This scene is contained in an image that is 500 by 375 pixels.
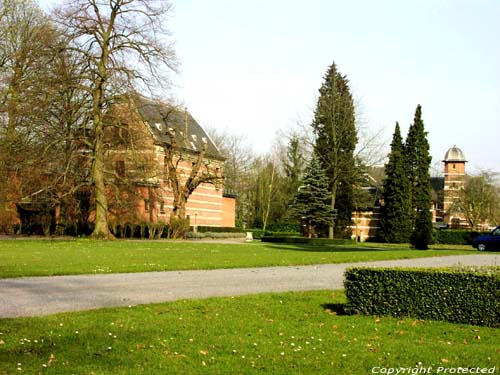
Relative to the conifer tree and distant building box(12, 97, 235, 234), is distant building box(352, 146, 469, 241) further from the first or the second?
distant building box(12, 97, 235, 234)

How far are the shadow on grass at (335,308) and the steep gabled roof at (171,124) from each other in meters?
26.9

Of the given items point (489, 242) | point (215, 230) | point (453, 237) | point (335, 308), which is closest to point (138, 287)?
point (335, 308)

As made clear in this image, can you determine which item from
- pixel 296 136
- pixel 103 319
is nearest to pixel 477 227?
pixel 296 136

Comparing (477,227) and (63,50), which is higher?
(63,50)

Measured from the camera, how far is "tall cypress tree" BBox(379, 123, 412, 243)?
5888 cm

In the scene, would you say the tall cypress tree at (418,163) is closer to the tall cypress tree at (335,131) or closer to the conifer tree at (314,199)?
the tall cypress tree at (335,131)

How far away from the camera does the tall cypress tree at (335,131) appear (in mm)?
54156

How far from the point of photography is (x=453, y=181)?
262 ft

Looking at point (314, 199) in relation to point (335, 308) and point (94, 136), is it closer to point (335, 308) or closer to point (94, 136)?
point (94, 136)

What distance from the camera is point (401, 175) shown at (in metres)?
59.8

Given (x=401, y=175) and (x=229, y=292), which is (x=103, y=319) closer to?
(x=229, y=292)

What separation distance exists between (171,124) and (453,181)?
49.3 metres

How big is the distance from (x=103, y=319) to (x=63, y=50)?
2828 cm

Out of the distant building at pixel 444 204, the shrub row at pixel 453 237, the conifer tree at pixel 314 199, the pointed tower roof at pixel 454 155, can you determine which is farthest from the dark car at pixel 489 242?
the pointed tower roof at pixel 454 155
